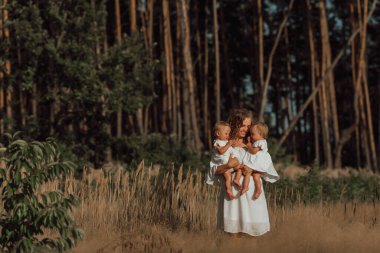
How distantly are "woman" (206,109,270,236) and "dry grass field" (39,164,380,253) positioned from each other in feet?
0.48

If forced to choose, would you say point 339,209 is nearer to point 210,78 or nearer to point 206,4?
point 206,4

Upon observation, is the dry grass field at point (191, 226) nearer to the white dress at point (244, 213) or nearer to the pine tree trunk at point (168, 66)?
the white dress at point (244, 213)

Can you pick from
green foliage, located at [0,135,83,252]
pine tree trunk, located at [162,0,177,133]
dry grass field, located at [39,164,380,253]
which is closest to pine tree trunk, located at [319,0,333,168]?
pine tree trunk, located at [162,0,177,133]

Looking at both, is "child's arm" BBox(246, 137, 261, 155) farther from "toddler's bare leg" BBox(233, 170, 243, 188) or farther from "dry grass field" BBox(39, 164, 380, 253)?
"dry grass field" BBox(39, 164, 380, 253)

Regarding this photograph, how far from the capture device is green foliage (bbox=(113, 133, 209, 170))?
15.2 metres

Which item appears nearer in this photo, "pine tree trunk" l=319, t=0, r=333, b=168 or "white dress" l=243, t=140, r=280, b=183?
Answer: "white dress" l=243, t=140, r=280, b=183

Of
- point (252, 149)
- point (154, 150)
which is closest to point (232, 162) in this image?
point (252, 149)

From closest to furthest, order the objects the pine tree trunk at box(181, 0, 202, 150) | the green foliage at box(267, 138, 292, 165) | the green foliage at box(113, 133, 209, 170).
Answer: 1. the green foliage at box(113, 133, 209, 170)
2. the pine tree trunk at box(181, 0, 202, 150)
3. the green foliage at box(267, 138, 292, 165)

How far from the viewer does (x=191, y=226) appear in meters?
7.57

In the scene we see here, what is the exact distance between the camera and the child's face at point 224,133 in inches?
247

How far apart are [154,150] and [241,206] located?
9.41 meters

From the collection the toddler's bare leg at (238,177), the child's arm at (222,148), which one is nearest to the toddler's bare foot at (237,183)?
the toddler's bare leg at (238,177)

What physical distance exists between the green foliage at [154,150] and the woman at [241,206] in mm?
8456

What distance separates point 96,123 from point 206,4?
37.0 feet
